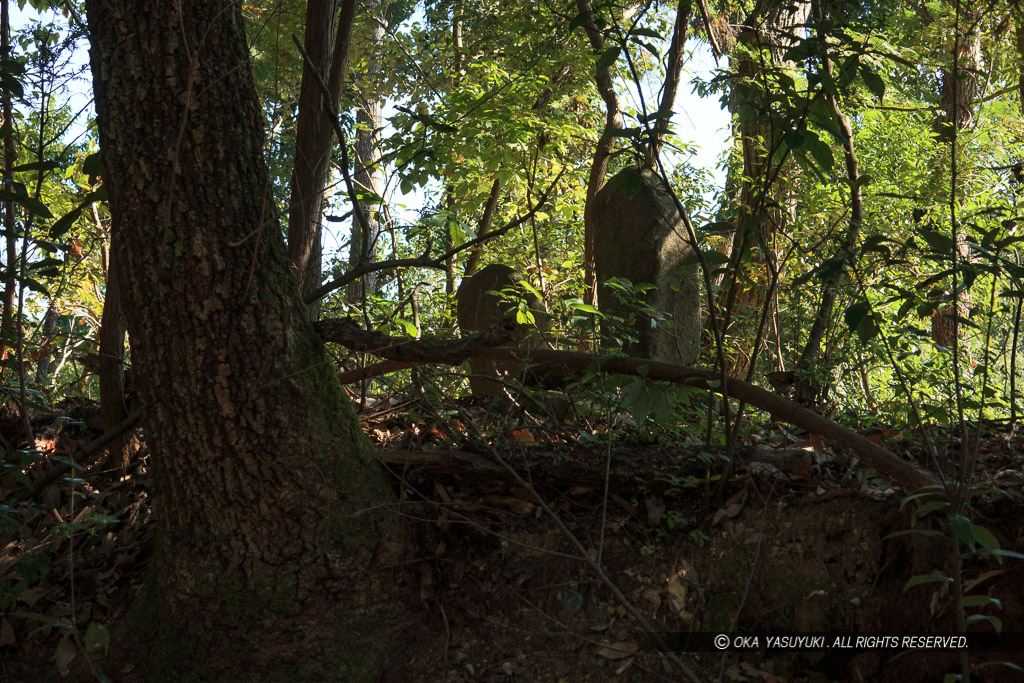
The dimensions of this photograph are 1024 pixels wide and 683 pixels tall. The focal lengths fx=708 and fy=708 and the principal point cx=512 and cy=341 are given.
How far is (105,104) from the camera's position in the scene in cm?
225

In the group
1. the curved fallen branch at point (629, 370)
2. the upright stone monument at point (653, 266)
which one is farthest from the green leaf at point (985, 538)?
the upright stone monument at point (653, 266)

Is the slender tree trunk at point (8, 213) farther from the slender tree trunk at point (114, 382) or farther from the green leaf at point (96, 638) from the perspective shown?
the green leaf at point (96, 638)

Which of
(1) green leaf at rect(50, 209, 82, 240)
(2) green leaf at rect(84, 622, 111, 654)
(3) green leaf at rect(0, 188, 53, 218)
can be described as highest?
(3) green leaf at rect(0, 188, 53, 218)

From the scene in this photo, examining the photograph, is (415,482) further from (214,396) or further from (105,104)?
(105,104)

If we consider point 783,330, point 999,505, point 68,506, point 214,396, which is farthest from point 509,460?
point 783,330

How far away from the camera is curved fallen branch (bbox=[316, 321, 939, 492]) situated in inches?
92.7

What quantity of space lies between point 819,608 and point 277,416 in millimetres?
1947

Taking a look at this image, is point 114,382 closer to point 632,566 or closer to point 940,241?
point 632,566

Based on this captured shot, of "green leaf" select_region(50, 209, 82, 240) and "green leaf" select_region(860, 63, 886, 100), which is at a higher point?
"green leaf" select_region(860, 63, 886, 100)

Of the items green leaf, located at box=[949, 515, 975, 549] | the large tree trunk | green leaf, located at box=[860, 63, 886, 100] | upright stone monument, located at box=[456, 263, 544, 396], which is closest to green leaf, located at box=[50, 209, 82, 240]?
the large tree trunk

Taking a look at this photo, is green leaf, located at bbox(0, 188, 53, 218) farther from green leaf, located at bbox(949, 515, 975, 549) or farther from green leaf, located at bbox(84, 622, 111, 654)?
green leaf, located at bbox(949, 515, 975, 549)

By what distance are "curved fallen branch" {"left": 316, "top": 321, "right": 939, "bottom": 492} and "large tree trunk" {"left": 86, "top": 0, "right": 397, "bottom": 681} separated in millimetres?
246

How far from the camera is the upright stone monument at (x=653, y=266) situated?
4.06m

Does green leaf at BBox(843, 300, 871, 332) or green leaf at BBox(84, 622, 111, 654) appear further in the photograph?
green leaf at BBox(84, 622, 111, 654)
